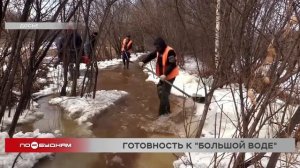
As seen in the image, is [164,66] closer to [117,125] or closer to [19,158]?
[117,125]

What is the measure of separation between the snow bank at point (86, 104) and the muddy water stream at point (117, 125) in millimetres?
144

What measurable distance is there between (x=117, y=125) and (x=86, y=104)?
1.44 meters

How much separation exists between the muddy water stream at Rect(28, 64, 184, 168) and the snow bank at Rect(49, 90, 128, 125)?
144 millimetres

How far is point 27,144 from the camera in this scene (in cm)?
424

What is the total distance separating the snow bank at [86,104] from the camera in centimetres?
789

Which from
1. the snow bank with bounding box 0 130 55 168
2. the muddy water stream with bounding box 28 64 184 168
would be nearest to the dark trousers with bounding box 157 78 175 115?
the muddy water stream with bounding box 28 64 184 168

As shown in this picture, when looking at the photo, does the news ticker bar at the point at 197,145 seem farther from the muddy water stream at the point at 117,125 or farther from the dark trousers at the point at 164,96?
the dark trousers at the point at 164,96

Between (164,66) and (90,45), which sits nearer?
(164,66)

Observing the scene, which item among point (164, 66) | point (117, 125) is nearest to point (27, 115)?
point (117, 125)

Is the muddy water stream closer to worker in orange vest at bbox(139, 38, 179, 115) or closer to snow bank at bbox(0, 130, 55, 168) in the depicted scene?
snow bank at bbox(0, 130, 55, 168)

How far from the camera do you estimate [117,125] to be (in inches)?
294

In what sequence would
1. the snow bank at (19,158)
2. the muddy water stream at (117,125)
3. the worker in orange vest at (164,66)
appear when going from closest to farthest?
the snow bank at (19,158)
the muddy water stream at (117,125)
the worker in orange vest at (164,66)

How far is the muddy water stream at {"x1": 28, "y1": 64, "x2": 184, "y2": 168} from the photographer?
550 cm

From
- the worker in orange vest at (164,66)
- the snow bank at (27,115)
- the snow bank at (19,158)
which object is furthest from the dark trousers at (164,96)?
the snow bank at (19,158)
